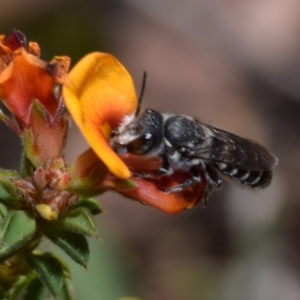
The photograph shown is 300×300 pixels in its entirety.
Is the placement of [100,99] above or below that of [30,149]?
above

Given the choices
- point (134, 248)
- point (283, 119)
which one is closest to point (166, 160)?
point (134, 248)

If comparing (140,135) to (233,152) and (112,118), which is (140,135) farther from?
(233,152)

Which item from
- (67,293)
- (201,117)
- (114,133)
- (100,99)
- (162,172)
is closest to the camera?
(100,99)

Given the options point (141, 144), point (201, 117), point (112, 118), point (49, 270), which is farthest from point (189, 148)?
point (201, 117)

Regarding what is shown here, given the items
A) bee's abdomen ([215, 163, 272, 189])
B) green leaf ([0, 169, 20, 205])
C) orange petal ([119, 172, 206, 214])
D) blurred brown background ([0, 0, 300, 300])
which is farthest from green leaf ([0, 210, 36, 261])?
blurred brown background ([0, 0, 300, 300])

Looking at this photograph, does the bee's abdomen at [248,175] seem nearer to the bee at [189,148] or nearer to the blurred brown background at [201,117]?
the bee at [189,148]

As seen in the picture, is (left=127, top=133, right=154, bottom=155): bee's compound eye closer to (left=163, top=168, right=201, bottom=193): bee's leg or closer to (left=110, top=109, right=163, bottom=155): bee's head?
(left=110, top=109, right=163, bottom=155): bee's head

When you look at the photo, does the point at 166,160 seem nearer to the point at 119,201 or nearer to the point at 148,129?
the point at 148,129

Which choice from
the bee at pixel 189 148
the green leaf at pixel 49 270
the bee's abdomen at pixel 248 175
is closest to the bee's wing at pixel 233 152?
the bee at pixel 189 148
